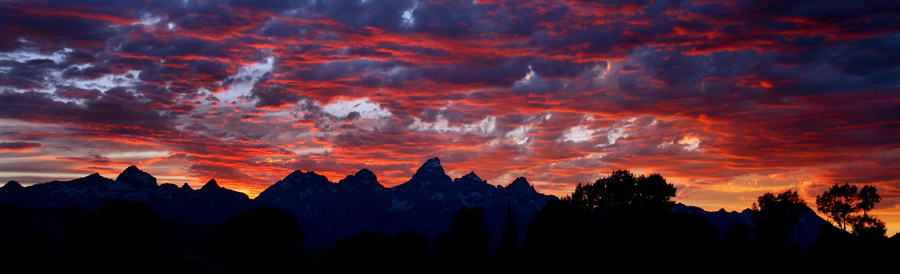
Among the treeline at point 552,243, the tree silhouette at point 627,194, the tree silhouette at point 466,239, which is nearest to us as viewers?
the treeline at point 552,243

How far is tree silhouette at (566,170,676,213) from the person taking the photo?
554 ft

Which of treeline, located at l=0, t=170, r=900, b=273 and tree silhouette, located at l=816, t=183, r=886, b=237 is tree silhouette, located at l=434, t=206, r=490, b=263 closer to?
treeline, located at l=0, t=170, r=900, b=273

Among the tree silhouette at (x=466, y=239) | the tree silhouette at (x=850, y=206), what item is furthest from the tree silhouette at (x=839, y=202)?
the tree silhouette at (x=466, y=239)

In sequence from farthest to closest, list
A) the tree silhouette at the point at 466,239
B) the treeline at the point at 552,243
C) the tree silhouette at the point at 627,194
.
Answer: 1. the tree silhouette at the point at 627,194
2. the tree silhouette at the point at 466,239
3. the treeline at the point at 552,243

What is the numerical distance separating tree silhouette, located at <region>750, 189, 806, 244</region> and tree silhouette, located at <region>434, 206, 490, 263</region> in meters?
61.8

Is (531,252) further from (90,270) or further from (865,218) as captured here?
(90,270)

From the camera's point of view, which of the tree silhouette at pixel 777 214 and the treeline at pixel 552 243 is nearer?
the treeline at pixel 552 243

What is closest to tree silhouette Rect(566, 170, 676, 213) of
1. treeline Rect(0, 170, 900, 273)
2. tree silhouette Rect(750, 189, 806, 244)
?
treeline Rect(0, 170, 900, 273)

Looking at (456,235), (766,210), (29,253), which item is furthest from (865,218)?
(29,253)

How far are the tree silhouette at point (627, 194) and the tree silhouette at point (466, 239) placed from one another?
133 ft

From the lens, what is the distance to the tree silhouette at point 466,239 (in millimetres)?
141625

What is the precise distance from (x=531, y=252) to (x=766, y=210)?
207 feet

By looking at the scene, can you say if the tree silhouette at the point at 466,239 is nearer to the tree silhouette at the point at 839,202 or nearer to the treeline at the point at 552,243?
the treeline at the point at 552,243

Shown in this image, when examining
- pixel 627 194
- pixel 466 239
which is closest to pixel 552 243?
pixel 466 239
